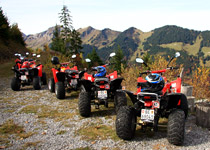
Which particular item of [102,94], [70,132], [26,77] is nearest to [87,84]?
[102,94]

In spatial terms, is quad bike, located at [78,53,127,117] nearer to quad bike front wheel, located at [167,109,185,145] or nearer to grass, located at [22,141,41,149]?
grass, located at [22,141,41,149]

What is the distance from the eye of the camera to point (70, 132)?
5.45 m

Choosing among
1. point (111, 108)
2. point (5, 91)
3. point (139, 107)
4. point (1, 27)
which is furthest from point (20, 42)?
point (139, 107)

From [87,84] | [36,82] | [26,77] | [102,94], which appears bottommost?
[36,82]

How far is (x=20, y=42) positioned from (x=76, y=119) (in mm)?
31933

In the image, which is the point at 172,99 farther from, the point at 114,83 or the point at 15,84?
the point at 15,84

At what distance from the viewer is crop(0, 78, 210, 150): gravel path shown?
4.64m

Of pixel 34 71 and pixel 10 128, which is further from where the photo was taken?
pixel 34 71

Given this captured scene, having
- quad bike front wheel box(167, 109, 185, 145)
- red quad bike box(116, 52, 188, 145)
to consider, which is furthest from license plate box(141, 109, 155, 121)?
quad bike front wheel box(167, 109, 185, 145)

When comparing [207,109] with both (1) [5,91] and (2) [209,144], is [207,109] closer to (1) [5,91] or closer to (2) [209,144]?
(2) [209,144]

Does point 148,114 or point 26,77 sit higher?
point 26,77

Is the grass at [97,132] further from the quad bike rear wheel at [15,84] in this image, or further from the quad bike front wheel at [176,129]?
the quad bike rear wheel at [15,84]

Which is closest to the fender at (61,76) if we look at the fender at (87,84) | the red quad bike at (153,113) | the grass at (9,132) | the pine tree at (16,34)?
the fender at (87,84)

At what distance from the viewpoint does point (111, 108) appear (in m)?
7.77
